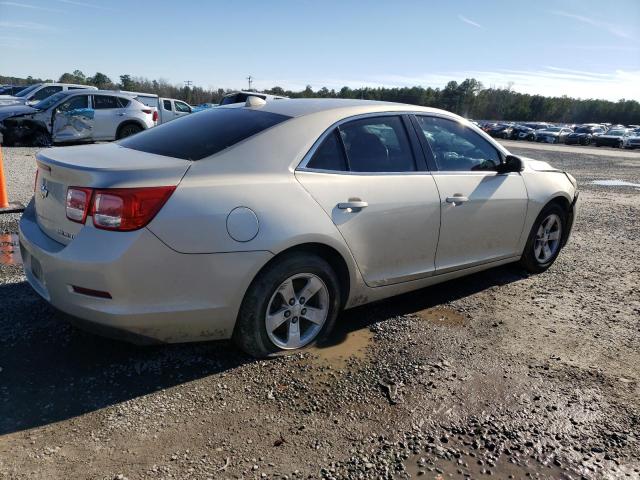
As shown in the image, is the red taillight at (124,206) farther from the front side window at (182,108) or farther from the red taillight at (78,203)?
the front side window at (182,108)

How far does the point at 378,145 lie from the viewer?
3.68 metres

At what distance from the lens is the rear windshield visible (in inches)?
124

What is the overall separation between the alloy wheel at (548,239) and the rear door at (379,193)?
1725 millimetres

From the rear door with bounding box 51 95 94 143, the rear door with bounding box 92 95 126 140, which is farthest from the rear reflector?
the rear door with bounding box 92 95 126 140

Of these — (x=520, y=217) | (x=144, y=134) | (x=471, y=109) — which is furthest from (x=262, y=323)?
(x=471, y=109)

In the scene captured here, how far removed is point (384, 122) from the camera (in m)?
Result: 3.79

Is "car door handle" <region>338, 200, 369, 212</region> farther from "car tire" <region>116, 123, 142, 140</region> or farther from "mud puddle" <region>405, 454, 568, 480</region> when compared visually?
"car tire" <region>116, 123, 142, 140</region>

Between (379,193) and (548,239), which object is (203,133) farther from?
(548,239)

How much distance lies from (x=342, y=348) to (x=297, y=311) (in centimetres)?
45

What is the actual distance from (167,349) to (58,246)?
944 mm

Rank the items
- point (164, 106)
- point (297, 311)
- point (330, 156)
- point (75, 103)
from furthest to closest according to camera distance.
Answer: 1. point (164, 106)
2. point (75, 103)
3. point (330, 156)
4. point (297, 311)

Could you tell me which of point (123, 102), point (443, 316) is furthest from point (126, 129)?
point (443, 316)

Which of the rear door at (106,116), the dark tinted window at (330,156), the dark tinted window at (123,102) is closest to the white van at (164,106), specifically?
the dark tinted window at (123,102)

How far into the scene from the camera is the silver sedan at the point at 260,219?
2.69 meters
